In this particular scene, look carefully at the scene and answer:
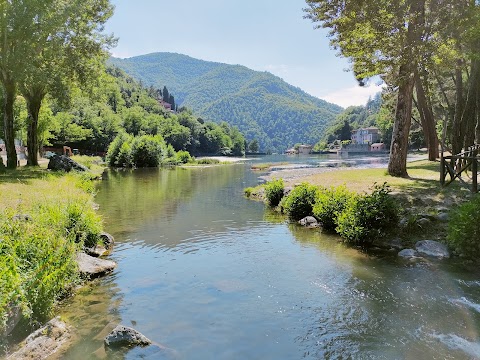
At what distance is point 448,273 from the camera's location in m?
11.6

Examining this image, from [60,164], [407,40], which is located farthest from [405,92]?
[60,164]

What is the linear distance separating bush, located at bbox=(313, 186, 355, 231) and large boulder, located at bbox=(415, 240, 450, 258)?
384 cm

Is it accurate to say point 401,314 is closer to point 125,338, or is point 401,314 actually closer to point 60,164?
point 125,338

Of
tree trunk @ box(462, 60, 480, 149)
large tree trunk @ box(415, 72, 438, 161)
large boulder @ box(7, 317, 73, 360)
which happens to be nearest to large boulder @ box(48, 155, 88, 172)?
large boulder @ box(7, 317, 73, 360)

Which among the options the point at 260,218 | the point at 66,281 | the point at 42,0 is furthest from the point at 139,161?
the point at 66,281

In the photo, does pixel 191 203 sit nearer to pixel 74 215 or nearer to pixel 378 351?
pixel 74 215

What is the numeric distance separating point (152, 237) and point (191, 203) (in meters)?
10.6

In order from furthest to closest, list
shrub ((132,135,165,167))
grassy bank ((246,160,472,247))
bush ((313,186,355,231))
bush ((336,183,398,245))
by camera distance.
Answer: shrub ((132,135,165,167)), bush ((313,186,355,231)), bush ((336,183,398,245)), grassy bank ((246,160,472,247))

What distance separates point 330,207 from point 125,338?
1254 centimetres

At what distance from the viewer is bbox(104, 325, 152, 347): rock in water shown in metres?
7.62

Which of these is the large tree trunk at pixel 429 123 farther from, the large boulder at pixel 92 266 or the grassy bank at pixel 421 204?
the large boulder at pixel 92 266

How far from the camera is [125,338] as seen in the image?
25.2 ft

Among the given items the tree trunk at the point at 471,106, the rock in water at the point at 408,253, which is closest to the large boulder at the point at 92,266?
the rock in water at the point at 408,253

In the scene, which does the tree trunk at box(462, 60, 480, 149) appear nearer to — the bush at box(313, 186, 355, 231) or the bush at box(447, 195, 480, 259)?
the bush at box(313, 186, 355, 231)
